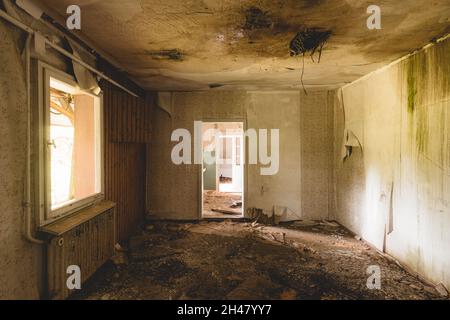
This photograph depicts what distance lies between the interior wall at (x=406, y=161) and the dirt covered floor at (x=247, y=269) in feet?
1.16

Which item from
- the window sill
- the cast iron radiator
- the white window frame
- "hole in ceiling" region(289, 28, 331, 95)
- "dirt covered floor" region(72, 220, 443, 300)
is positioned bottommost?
"dirt covered floor" region(72, 220, 443, 300)

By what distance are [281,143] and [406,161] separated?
2.50 meters

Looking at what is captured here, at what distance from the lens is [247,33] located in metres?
2.80

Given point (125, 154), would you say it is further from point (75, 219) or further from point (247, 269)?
point (247, 269)

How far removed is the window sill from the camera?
2.36m

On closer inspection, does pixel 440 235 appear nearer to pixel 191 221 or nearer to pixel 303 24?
pixel 303 24

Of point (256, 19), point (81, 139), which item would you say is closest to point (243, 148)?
point (81, 139)

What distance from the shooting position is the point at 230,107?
561 centimetres

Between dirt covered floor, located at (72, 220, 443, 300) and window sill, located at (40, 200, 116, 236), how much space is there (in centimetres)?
72

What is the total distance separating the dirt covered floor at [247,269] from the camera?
111 inches

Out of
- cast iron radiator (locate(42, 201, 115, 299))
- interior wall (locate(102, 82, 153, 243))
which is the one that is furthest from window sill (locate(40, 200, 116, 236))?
interior wall (locate(102, 82, 153, 243))

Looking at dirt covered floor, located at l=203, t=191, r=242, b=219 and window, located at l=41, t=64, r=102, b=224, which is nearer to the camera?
window, located at l=41, t=64, r=102, b=224

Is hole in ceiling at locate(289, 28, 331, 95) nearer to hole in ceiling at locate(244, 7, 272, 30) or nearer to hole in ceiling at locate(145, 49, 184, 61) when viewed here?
hole in ceiling at locate(244, 7, 272, 30)

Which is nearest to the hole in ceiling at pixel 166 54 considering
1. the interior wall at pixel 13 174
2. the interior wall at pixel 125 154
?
the interior wall at pixel 125 154
